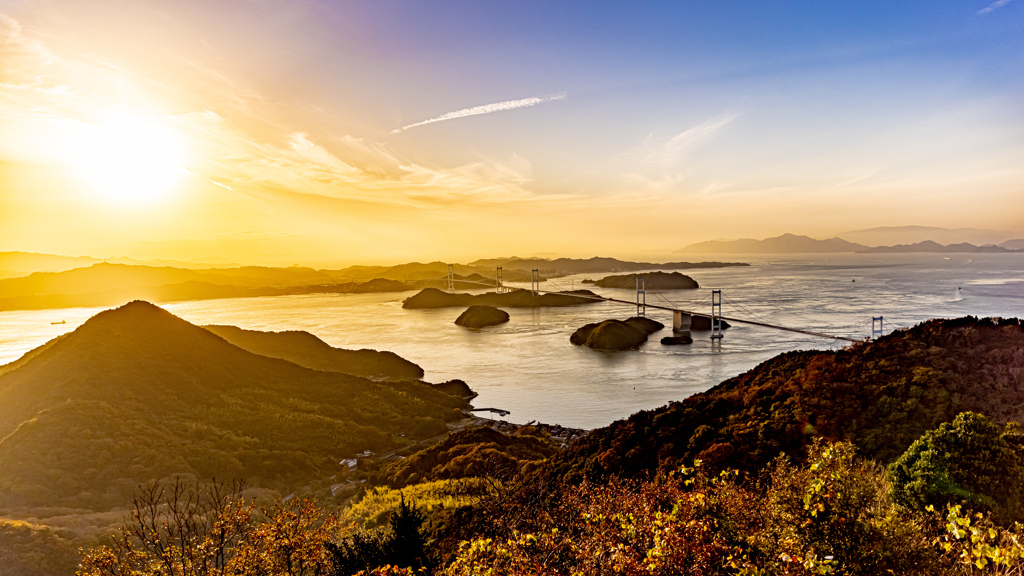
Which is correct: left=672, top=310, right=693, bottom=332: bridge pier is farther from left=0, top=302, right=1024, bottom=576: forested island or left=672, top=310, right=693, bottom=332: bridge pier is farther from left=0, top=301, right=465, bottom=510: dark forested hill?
left=0, top=302, right=1024, bottom=576: forested island

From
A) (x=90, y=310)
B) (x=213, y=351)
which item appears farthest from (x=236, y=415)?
(x=90, y=310)

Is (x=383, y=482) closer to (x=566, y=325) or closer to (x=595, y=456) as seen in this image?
(x=595, y=456)

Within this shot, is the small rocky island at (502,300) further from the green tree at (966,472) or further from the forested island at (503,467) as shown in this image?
the green tree at (966,472)

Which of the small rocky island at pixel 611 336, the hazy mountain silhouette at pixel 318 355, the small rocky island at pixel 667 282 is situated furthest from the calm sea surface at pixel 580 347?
the small rocky island at pixel 667 282

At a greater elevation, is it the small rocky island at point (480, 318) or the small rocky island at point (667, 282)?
the small rocky island at point (667, 282)

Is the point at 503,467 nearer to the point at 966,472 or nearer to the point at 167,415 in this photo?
the point at 966,472
